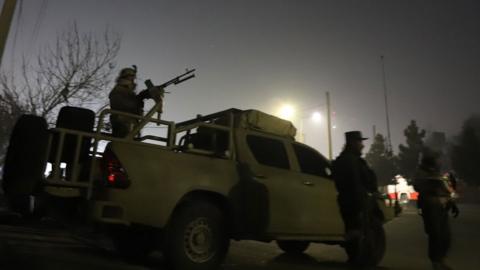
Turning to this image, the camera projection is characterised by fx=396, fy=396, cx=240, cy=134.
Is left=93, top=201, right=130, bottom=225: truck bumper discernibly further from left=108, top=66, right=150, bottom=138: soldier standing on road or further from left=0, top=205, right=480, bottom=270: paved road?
left=108, top=66, right=150, bottom=138: soldier standing on road

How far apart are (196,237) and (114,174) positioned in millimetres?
1195

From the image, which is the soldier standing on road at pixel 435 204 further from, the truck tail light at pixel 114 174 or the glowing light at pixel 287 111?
the glowing light at pixel 287 111

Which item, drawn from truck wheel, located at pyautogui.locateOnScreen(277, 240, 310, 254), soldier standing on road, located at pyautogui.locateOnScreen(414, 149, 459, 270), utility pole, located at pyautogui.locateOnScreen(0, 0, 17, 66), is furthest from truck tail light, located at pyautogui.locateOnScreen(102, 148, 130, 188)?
utility pole, located at pyautogui.locateOnScreen(0, 0, 17, 66)

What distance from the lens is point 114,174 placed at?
4.13 meters

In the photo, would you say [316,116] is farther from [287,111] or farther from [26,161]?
[26,161]

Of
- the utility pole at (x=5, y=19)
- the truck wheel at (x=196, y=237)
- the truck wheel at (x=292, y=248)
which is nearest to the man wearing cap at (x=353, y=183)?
the truck wheel at (x=196, y=237)

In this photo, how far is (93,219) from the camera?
13.1 ft

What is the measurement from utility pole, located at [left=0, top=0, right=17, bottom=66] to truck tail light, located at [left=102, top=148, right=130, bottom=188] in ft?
19.8

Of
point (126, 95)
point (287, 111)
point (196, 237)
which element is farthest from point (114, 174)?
point (287, 111)

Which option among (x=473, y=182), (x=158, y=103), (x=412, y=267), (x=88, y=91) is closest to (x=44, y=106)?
(x=88, y=91)

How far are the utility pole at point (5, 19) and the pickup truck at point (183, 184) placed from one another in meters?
5.12

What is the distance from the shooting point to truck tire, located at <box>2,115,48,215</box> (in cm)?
403

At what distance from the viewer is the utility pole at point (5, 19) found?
8547mm

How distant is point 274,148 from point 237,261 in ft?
6.69
